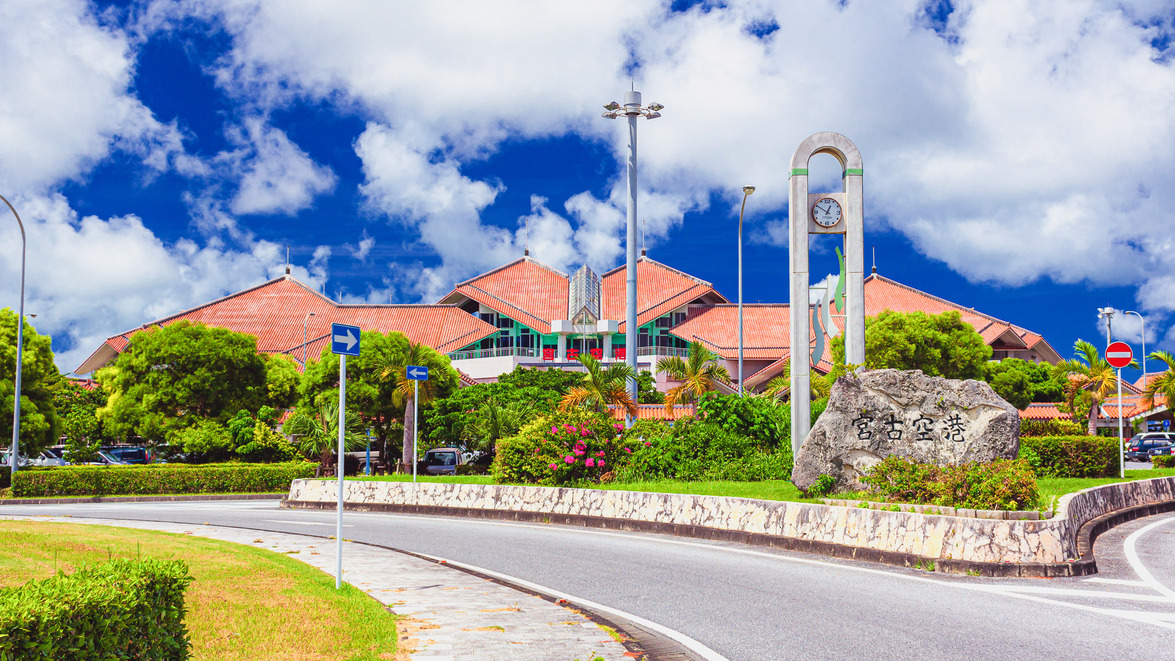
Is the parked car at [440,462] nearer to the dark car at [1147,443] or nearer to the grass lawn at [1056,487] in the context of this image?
the grass lawn at [1056,487]

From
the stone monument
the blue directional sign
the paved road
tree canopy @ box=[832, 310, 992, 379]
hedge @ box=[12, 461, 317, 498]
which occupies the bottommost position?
hedge @ box=[12, 461, 317, 498]

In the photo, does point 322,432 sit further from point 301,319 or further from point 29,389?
point 301,319

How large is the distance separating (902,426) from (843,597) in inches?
282

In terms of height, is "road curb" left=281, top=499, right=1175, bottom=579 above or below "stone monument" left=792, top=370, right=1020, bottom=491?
below

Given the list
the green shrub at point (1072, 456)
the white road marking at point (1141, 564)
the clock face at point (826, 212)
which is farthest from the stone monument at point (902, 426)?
the green shrub at point (1072, 456)

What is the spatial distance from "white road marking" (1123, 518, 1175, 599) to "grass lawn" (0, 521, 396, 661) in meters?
8.64

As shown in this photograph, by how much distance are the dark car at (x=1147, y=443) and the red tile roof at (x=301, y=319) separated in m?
42.9

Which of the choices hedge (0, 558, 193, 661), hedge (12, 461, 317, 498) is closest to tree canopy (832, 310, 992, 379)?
hedge (12, 461, 317, 498)

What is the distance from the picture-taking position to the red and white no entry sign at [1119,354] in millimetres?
24922

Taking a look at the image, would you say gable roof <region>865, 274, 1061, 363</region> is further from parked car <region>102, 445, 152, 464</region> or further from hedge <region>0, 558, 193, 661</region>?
hedge <region>0, 558, 193, 661</region>

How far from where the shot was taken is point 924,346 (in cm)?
4316

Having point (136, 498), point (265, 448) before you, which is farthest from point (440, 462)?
point (136, 498)

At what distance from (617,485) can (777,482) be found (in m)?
3.73

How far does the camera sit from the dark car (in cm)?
5075
